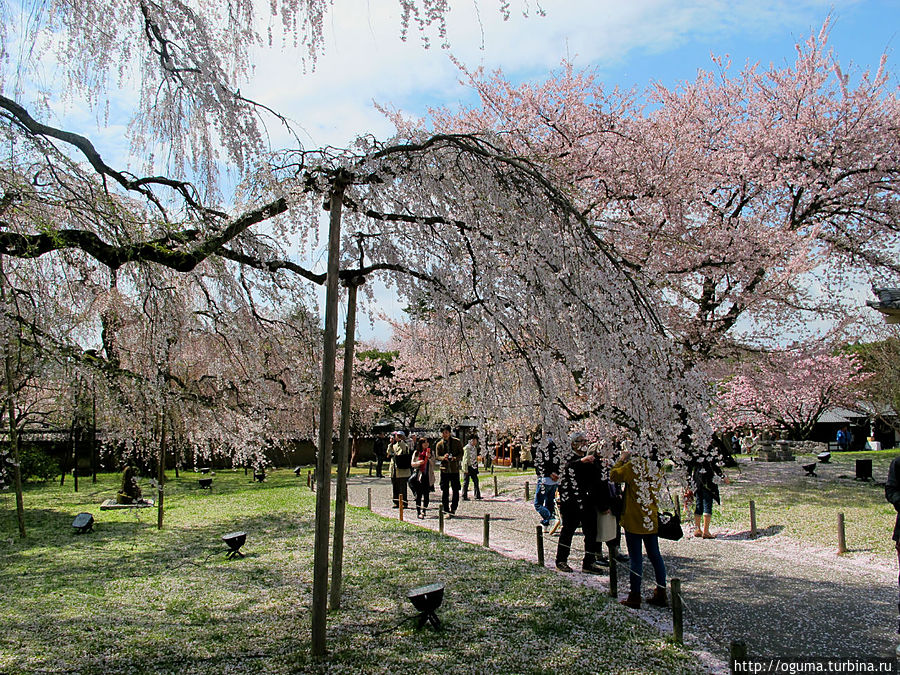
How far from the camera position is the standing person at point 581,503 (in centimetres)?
755

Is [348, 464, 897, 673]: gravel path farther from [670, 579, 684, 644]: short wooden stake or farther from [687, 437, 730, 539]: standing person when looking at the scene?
[687, 437, 730, 539]: standing person

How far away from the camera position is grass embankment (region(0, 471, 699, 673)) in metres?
4.66

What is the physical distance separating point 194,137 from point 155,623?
15.5ft

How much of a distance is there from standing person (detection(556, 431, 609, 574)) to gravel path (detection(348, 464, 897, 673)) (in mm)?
329

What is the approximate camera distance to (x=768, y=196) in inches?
591

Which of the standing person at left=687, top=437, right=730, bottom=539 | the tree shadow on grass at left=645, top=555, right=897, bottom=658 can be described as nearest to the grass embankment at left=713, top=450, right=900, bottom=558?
the standing person at left=687, top=437, right=730, bottom=539

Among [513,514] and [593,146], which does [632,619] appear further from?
[593,146]

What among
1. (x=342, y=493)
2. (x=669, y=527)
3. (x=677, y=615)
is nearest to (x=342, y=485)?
(x=342, y=493)

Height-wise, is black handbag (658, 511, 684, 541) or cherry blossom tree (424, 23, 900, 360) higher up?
cherry blossom tree (424, 23, 900, 360)

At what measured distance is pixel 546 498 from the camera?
10.2 meters

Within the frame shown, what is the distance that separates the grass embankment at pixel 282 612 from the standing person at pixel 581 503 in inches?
27.2

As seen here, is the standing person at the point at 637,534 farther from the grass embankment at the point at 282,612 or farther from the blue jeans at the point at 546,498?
the blue jeans at the point at 546,498

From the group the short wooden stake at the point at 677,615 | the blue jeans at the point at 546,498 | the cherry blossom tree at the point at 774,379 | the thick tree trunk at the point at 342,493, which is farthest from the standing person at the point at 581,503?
the cherry blossom tree at the point at 774,379

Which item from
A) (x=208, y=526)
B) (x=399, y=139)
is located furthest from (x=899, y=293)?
(x=208, y=526)
